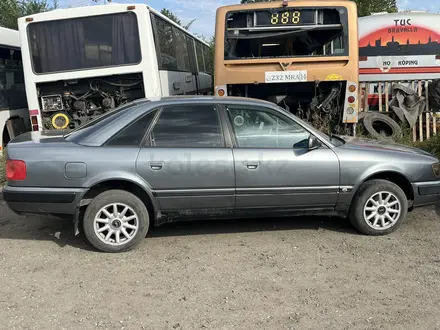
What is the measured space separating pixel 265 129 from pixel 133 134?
1.40 meters

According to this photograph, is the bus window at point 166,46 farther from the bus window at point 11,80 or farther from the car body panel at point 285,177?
the car body panel at point 285,177

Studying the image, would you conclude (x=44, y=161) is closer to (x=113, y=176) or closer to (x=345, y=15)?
(x=113, y=176)

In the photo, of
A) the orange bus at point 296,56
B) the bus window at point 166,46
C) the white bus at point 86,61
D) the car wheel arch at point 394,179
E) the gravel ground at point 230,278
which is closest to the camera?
the gravel ground at point 230,278

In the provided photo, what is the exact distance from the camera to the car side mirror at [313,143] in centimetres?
467

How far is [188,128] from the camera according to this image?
15.4 ft

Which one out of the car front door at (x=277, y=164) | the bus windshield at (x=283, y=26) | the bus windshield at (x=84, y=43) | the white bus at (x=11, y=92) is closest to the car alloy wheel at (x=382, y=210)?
the car front door at (x=277, y=164)

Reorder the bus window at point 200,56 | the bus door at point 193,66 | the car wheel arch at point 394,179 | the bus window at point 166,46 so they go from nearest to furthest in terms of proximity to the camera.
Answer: the car wheel arch at point 394,179 < the bus window at point 166,46 < the bus door at point 193,66 < the bus window at point 200,56

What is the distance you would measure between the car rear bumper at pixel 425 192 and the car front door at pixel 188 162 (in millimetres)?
2070

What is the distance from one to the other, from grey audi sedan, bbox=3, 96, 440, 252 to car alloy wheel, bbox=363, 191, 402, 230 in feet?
0.04

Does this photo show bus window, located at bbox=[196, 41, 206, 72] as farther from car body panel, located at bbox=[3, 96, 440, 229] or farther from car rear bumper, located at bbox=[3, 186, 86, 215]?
car rear bumper, located at bbox=[3, 186, 86, 215]

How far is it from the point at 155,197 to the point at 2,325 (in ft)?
5.87

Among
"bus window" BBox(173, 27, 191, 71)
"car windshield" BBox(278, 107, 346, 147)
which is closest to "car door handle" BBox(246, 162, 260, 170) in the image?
"car windshield" BBox(278, 107, 346, 147)

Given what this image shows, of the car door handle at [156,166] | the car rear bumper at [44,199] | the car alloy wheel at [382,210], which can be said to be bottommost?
the car alloy wheel at [382,210]

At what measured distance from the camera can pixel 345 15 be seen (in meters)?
7.82
